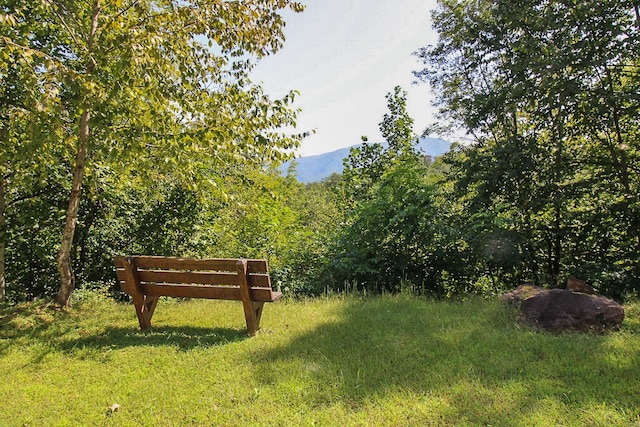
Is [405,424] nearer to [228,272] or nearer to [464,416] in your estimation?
[464,416]


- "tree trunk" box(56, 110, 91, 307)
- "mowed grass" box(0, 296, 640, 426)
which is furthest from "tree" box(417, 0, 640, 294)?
"tree trunk" box(56, 110, 91, 307)

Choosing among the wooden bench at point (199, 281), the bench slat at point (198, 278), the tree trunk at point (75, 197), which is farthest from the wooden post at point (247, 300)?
the tree trunk at point (75, 197)

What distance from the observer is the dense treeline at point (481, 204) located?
6984 millimetres

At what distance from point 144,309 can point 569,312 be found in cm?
526

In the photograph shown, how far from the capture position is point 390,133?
15602 millimetres

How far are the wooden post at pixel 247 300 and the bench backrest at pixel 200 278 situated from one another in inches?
0.5

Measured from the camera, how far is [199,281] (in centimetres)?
471

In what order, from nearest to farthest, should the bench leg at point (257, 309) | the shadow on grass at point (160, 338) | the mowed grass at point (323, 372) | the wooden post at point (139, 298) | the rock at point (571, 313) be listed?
1. the mowed grass at point (323, 372)
2. the rock at point (571, 313)
3. the shadow on grass at point (160, 338)
4. the bench leg at point (257, 309)
5. the wooden post at point (139, 298)

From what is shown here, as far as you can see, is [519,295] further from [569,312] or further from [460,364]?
[460,364]

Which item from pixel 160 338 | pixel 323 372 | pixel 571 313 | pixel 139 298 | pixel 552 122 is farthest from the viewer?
pixel 552 122

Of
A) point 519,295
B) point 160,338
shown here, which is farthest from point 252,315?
point 519,295

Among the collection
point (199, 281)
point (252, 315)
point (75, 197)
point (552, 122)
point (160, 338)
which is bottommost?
point (160, 338)

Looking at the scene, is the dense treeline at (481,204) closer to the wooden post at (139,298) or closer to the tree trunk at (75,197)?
the tree trunk at (75,197)

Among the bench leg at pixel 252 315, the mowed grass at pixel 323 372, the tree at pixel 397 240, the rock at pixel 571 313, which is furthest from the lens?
the tree at pixel 397 240
